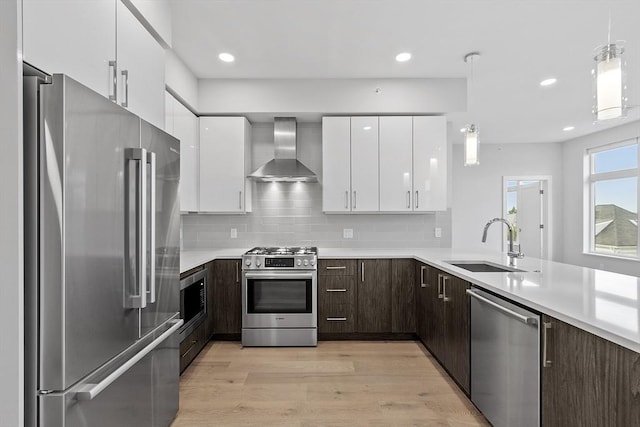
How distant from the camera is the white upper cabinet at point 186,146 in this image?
3.06 meters

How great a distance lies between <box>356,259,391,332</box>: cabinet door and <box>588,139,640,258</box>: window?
4625mm

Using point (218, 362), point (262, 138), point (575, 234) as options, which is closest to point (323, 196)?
point (262, 138)

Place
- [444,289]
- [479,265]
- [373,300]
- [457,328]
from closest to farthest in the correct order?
[457,328] < [444,289] < [479,265] < [373,300]

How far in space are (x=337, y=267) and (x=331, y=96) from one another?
5.99ft

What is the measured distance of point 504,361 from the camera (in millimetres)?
1758

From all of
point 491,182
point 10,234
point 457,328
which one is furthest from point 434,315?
point 491,182

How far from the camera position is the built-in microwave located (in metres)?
2.58

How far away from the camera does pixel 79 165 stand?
3.86ft

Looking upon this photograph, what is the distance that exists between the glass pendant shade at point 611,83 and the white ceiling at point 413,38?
1.03 m

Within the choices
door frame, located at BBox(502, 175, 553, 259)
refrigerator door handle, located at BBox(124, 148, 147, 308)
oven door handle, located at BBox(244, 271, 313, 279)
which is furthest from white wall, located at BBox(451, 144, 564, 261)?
refrigerator door handle, located at BBox(124, 148, 147, 308)

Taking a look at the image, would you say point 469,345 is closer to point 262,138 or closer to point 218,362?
point 218,362

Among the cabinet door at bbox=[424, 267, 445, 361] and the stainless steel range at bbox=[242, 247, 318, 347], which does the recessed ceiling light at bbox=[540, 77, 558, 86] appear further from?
the stainless steel range at bbox=[242, 247, 318, 347]

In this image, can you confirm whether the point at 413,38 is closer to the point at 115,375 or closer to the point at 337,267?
the point at 337,267

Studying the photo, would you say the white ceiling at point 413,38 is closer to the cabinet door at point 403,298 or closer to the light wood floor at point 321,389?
the cabinet door at point 403,298
